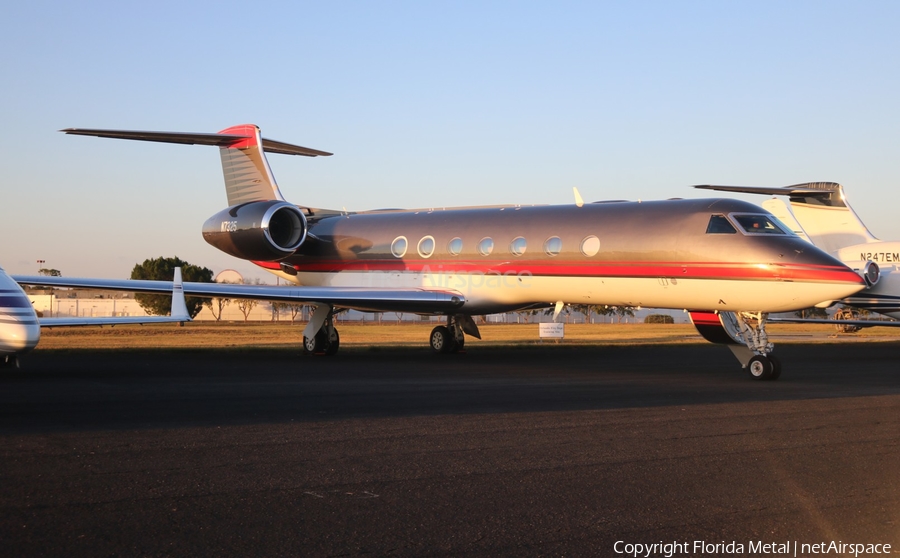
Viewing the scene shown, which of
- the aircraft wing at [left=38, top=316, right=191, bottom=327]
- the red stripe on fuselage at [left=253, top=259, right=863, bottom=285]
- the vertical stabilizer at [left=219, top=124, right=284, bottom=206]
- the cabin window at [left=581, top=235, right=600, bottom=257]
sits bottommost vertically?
the aircraft wing at [left=38, top=316, right=191, bottom=327]

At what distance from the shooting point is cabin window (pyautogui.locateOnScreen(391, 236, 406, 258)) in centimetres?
2188

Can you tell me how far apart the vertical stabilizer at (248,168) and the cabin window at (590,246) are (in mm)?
9868

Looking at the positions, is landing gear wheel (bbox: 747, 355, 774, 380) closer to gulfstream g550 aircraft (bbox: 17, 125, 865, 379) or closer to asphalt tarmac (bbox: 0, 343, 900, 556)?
gulfstream g550 aircraft (bbox: 17, 125, 865, 379)

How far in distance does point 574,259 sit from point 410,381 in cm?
512

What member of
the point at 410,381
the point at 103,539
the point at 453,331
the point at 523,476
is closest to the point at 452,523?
the point at 523,476

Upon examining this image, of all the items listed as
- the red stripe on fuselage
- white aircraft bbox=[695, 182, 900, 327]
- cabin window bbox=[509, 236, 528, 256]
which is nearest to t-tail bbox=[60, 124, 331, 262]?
the red stripe on fuselage

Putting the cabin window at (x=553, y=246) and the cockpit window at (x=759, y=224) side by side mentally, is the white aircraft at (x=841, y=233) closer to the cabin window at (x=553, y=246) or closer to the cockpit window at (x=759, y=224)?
the cabin window at (x=553, y=246)

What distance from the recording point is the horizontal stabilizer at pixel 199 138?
66.8 ft

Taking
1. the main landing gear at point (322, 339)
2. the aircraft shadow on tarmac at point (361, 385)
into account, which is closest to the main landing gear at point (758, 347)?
the aircraft shadow on tarmac at point (361, 385)

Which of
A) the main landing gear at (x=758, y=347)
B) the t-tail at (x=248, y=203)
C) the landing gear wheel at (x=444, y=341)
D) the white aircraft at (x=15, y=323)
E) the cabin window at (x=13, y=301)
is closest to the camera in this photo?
the white aircraft at (x=15, y=323)

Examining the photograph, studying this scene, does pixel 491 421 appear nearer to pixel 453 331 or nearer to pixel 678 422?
pixel 678 422

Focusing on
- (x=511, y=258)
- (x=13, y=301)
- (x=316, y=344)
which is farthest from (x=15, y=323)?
(x=511, y=258)

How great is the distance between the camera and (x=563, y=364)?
1884 centimetres

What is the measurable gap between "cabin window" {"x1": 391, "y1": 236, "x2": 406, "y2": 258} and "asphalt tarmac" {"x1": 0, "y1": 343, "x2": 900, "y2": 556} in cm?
845
